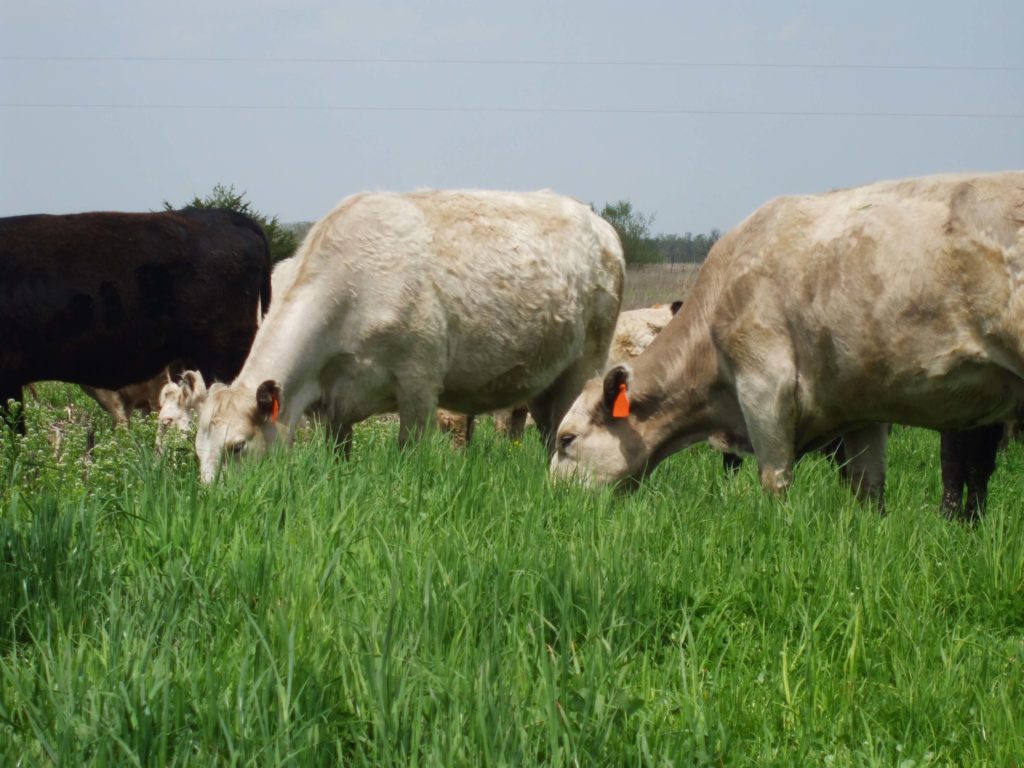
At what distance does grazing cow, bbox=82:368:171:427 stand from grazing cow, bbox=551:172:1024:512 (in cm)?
889

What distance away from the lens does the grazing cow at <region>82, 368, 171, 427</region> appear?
15109 mm

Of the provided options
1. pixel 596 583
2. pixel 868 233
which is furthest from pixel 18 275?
pixel 596 583

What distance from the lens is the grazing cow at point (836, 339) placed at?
247 inches

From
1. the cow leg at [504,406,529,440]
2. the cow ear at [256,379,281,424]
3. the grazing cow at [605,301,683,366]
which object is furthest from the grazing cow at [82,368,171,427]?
the cow ear at [256,379,281,424]

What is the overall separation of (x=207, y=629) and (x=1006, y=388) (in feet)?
14.6

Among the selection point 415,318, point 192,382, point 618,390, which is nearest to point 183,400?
point 192,382

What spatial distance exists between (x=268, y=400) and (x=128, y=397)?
28.5 ft

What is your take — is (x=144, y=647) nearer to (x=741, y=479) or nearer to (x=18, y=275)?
(x=741, y=479)

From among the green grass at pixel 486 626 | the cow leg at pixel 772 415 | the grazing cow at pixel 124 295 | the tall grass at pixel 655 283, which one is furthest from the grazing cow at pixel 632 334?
the tall grass at pixel 655 283

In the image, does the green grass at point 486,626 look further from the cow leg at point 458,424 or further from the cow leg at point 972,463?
the cow leg at point 458,424

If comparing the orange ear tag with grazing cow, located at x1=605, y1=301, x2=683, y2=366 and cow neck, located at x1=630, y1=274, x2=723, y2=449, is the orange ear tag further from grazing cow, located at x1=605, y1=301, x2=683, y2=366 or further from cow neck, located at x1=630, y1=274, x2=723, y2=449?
grazing cow, located at x1=605, y1=301, x2=683, y2=366

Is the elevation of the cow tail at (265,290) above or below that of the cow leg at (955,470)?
above

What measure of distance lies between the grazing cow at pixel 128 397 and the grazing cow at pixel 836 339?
889cm

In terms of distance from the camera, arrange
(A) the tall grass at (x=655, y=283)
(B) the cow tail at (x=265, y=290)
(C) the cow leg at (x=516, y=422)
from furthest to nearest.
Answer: (A) the tall grass at (x=655, y=283)
(C) the cow leg at (x=516, y=422)
(B) the cow tail at (x=265, y=290)
